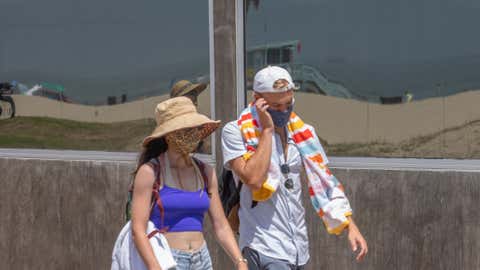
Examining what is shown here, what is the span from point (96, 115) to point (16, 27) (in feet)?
3.66

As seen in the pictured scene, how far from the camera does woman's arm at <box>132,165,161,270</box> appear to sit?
12.5 feet

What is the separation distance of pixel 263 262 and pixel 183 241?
48 cm

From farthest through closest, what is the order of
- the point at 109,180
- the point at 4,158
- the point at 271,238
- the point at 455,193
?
the point at 4,158 → the point at 109,180 → the point at 455,193 → the point at 271,238

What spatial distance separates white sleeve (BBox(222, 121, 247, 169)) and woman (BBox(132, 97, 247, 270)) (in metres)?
0.18

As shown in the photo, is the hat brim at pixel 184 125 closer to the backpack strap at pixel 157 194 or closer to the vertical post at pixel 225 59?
the backpack strap at pixel 157 194

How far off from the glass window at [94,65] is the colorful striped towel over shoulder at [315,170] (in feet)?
7.54

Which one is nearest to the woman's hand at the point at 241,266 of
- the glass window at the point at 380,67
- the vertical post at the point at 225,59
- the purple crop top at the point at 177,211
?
the purple crop top at the point at 177,211

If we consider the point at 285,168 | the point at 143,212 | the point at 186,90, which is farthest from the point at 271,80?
the point at 186,90

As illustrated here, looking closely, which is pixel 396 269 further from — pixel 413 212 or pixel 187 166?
pixel 187 166

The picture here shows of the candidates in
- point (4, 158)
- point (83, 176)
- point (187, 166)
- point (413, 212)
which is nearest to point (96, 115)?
point (83, 176)

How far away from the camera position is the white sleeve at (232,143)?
4.22m

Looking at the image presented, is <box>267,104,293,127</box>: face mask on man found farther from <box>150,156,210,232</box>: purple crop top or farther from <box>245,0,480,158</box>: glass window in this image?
<box>245,0,480,158</box>: glass window

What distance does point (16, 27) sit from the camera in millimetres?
7508

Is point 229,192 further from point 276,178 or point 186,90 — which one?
point 186,90
